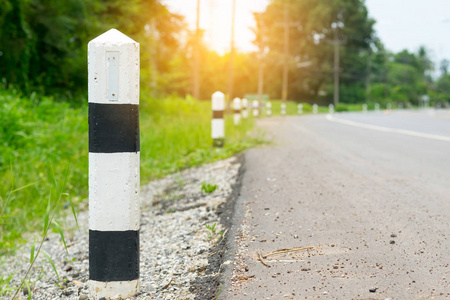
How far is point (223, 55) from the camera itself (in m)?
83.8

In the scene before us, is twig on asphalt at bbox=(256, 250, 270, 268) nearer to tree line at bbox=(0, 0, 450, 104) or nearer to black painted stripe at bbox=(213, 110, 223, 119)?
black painted stripe at bbox=(213, 110, 223, 119)

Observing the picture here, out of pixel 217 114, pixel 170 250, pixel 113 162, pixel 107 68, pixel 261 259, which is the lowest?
pixel 170 250

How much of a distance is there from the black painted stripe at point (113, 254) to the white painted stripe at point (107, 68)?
639 mm

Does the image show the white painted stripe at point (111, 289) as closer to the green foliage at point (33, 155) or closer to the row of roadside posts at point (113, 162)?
the row of roadside posts at point (113, 162)

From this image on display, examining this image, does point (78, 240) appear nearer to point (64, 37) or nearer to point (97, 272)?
point (97, 272)

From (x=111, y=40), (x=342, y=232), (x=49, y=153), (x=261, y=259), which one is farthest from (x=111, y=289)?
(x=49, y=153)

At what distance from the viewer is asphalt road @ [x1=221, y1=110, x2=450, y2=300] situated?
2350mm

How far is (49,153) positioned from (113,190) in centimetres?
573

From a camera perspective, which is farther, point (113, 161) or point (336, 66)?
point (336, 66)

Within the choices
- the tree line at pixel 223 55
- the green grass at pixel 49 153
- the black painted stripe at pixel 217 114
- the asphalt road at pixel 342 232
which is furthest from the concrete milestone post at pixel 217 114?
the tree line at pixel 223 55

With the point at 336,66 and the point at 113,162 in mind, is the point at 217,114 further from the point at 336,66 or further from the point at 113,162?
the point at 336,66

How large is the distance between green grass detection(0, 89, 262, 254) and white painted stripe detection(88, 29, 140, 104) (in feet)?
10.2

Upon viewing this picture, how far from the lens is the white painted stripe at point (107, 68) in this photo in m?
2.37

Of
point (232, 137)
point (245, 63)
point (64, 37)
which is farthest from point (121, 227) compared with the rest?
point (245, 63)
